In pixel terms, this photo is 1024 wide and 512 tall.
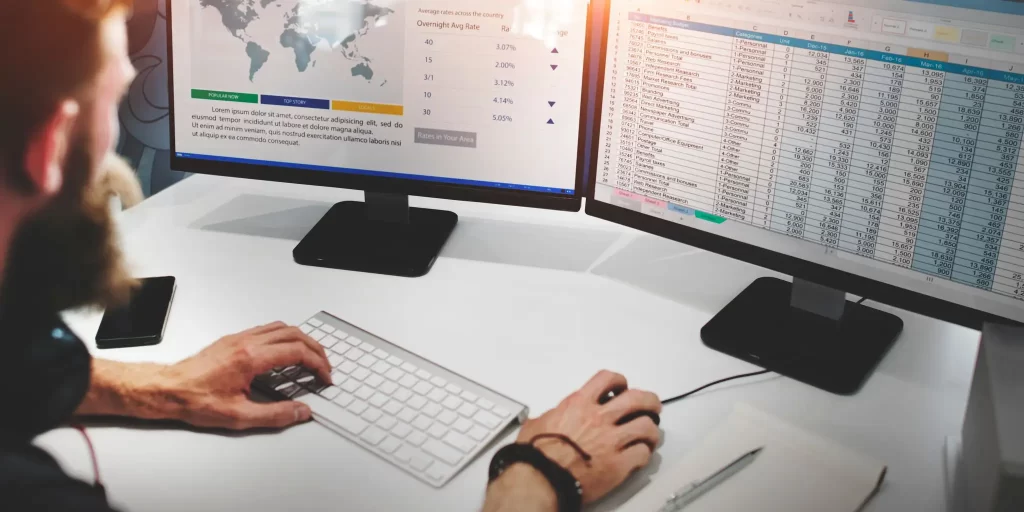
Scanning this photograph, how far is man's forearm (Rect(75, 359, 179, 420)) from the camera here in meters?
0.88

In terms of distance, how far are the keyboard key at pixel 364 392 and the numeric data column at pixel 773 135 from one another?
0.49 meters

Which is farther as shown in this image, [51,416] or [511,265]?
[511,265]

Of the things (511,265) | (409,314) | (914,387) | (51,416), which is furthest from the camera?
(511,265)

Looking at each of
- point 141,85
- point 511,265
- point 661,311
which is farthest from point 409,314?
point 141,85

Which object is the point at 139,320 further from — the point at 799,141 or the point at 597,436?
the point at 799,141

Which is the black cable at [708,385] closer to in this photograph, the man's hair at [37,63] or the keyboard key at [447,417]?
the keyboard key at [447,417]

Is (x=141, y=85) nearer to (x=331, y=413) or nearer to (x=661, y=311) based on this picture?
(x=331, y=413)

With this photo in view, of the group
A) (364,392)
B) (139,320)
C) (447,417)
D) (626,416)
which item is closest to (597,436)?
(626,416)

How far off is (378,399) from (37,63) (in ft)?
1.66

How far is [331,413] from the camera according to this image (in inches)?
36.4

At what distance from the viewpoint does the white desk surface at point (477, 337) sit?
0.84 metres

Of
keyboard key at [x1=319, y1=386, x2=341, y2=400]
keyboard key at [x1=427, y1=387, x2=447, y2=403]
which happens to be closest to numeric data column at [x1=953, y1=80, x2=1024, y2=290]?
keyboard key at [x1=427, y1=387, x2=447, y2=403]

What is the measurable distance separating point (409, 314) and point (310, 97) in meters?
0.33

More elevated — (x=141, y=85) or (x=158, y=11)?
(x=158, y=11)
